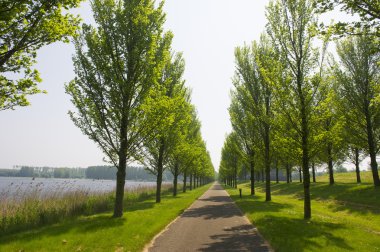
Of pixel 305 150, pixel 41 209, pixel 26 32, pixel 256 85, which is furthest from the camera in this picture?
pixel 256 85

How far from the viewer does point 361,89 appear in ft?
98.8

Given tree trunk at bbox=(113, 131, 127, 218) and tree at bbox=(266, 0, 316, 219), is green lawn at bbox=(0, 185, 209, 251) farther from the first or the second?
tree at bbox=(266, 0, 316, 219)

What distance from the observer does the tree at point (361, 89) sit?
2966 centimetres

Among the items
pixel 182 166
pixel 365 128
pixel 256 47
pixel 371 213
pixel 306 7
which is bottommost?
pixel 371 213

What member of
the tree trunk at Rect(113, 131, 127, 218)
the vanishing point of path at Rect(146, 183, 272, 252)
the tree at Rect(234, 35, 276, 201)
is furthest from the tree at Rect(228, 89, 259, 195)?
the tree trunk at Rect(113, 131, 127, 218)

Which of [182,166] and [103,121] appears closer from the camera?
[103,121]

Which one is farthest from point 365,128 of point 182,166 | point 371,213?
point 182,166

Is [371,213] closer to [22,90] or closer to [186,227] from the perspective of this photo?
[186,227]

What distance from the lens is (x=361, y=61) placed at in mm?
30312

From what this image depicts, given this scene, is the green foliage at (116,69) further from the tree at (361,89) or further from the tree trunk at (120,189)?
the tree at (361,89)

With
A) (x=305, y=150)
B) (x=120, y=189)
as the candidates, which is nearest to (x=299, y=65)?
(x=305, y=150)

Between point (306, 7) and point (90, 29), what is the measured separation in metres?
13.6

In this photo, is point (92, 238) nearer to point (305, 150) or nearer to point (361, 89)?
point (305, 150)

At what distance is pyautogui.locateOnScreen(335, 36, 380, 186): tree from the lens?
97.3 feet
